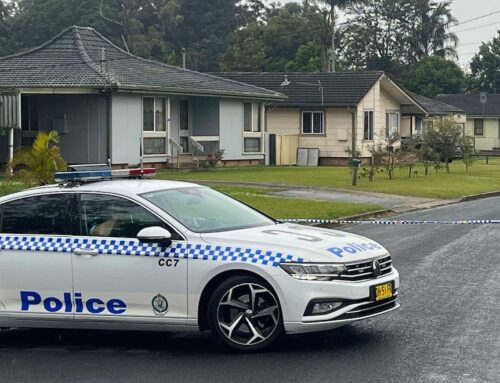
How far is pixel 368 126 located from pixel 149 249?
141ft

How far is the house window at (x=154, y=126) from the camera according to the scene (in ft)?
122

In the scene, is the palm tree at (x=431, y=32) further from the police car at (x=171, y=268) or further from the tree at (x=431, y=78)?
the police car at (x=171, y=268)

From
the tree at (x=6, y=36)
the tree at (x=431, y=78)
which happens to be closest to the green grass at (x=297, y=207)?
the tree at (x=6, y=36)

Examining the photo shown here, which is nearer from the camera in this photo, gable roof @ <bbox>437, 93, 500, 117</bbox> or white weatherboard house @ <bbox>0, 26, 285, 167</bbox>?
white weatherboard house @ <bbox>0, 26, 285, 167</bbox>

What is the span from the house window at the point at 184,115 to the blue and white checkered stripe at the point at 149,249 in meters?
32.1

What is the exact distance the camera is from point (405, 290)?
37.6 feet

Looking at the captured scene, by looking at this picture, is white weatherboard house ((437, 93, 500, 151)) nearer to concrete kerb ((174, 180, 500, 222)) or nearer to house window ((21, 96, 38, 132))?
concrete kerb ((174, 180, 500, 222))

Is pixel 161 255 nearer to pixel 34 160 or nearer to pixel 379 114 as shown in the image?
pixel 34 160

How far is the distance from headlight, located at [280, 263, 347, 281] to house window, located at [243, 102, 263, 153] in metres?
35.6

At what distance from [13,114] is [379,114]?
24191mm

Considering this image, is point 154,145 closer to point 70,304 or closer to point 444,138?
point 444,138

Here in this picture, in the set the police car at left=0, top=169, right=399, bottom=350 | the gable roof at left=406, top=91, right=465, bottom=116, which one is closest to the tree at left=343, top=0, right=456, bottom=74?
the gable roof at left=406, top=91, right=465, bottom=116

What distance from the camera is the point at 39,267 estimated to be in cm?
872

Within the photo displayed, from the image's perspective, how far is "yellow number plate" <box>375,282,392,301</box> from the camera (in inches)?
329
